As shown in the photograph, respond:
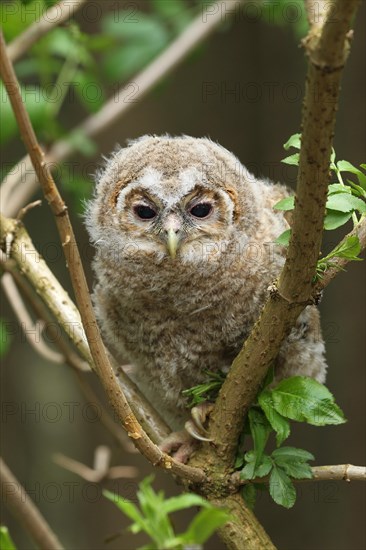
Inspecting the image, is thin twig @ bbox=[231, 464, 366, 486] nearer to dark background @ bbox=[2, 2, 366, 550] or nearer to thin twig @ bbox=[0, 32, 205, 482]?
Result: thin twig @ bbox=[0, 32, 205, 482]

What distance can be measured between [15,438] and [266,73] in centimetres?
297

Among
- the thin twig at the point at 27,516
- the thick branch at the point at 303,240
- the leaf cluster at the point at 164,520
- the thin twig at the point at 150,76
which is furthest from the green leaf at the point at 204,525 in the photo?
the thin twig at the point at 150,76

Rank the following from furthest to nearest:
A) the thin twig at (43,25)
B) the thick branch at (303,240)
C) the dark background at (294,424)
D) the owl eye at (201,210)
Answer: the dark background at (294,424) → the thin twig at (43,25) → the owl eye at (201,210) → the thick branch at (303,240)

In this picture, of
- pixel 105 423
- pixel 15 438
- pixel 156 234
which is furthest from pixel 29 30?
pixel 15 438

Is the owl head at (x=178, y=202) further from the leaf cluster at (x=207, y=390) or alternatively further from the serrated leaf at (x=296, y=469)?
the serrated leaf at (x=296, y=469)

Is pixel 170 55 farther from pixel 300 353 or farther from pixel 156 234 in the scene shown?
pixel 300 353

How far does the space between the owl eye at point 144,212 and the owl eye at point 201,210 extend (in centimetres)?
13

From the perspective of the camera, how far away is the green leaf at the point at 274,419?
2.04 meters

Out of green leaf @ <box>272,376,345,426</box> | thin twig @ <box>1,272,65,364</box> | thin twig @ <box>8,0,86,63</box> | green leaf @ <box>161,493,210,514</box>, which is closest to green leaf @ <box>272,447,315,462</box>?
green leaf @ <box>272,376,345,426</box>

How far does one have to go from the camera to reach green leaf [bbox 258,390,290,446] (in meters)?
2.04

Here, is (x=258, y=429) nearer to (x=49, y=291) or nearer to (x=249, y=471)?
(x=249, y=471)

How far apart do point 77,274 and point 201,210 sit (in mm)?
888

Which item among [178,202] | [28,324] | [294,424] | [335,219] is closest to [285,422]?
[335,219]

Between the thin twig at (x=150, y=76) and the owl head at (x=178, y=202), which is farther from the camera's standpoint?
the thin twig at (x=150, y=76)
